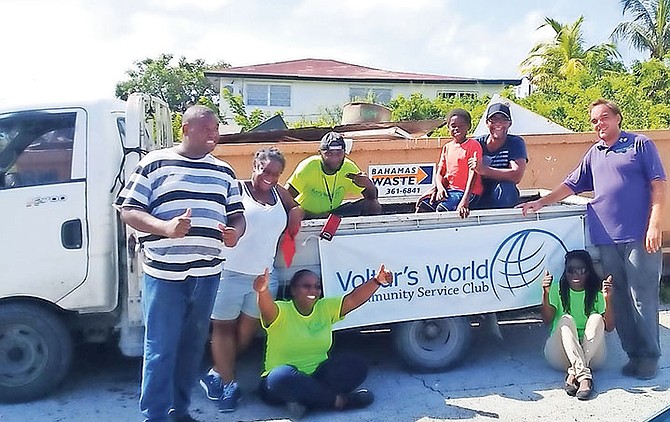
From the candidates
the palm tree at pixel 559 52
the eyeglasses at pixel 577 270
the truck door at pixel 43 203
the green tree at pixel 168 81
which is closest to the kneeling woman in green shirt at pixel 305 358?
the truck door at pixel 43 203

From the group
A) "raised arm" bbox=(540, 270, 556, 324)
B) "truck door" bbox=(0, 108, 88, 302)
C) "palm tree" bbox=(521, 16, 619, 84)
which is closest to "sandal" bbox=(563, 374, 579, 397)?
"raised arm" bbox=(540, 270, 556, 324)

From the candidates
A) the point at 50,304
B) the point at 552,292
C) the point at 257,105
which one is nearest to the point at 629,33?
the point at 257,105

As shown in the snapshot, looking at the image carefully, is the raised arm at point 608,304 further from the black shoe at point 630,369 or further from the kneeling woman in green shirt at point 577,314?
the black shoe at point 630,369

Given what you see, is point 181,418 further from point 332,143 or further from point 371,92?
point 371,92

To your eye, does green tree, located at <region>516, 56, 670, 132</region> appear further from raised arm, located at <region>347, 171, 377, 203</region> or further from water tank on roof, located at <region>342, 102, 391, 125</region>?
raised arm, located at <region>347, 171, 377, 203</region>

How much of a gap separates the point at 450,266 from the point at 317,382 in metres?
1.39

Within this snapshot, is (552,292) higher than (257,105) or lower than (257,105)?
lower

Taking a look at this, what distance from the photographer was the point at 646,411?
4715 millimetres

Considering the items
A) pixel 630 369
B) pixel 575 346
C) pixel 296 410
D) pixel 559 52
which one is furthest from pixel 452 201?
pixel 559 52

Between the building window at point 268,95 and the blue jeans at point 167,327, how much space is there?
2462 centimetres

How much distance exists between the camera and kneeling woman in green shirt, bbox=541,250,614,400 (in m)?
5.22

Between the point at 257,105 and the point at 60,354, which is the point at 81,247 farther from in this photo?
the point at 257,105

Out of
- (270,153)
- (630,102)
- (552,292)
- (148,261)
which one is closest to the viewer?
(148,261)

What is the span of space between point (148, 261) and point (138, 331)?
1.08 m
